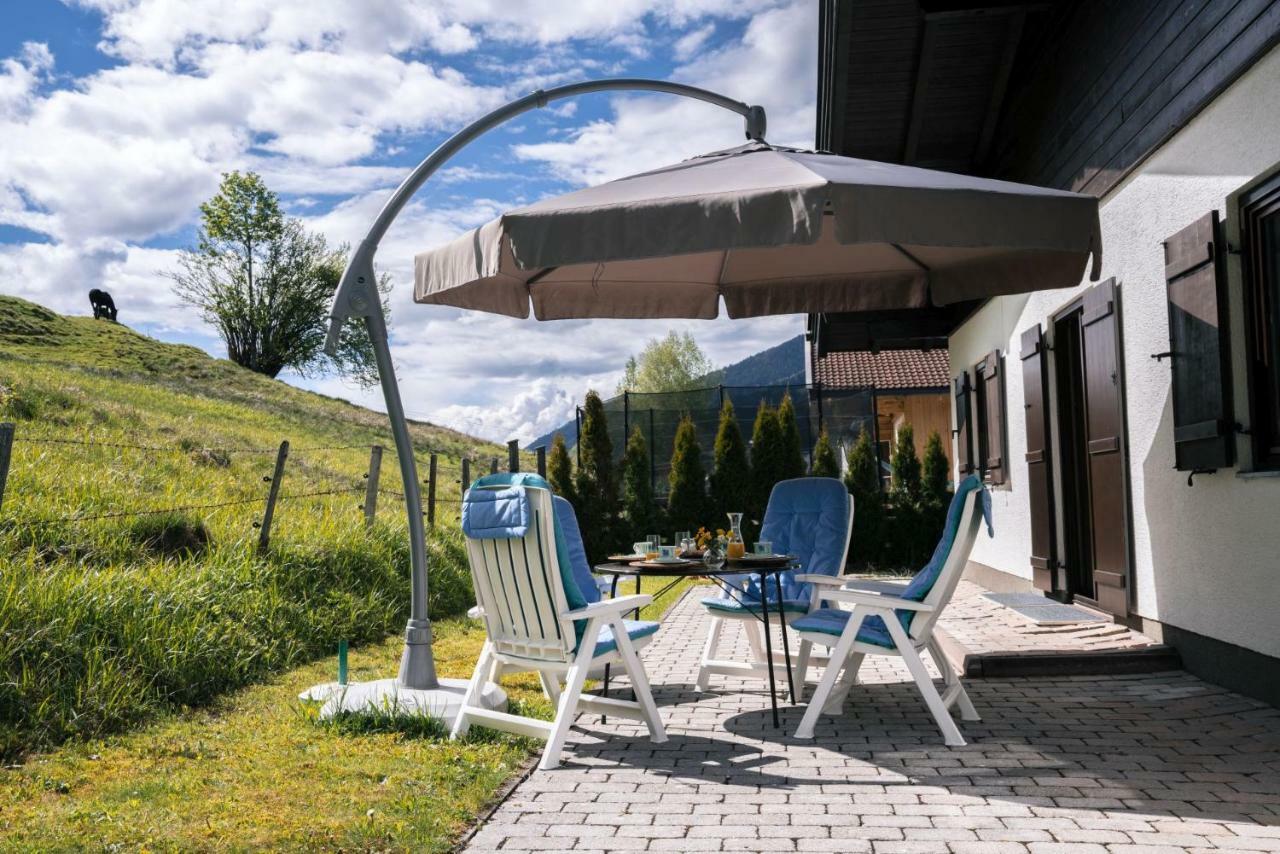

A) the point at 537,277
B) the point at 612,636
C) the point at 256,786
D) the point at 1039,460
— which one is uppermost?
the point at 537,277

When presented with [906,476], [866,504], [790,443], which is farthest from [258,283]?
[906,476]

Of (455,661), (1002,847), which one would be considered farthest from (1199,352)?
(455,661)

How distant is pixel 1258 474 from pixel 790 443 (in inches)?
372

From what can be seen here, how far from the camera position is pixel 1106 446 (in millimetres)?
6609

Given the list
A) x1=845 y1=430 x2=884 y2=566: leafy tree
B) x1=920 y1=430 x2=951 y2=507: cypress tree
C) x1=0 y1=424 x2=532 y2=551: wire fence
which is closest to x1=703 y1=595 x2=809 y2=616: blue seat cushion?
x1=0 y1=424 x2=532 y2=551: wire fence

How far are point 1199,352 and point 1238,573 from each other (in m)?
1.06

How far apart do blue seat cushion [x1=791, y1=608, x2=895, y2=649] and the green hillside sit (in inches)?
115

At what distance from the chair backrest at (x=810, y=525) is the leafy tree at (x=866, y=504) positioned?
7111mm

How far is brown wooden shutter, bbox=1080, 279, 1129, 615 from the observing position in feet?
21.0

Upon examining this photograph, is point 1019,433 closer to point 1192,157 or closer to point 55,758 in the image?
point 1192,157

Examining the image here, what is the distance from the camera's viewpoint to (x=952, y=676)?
4.68 meters

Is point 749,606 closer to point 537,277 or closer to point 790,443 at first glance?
point 537,277

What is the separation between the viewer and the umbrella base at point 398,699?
464 cm

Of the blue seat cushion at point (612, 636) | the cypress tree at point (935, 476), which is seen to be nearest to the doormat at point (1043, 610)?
the blue seat cushion at point (612, 636)
